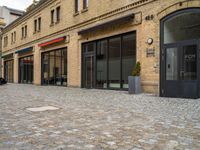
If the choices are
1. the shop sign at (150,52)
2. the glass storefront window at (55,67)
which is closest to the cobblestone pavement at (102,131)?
the shop sign at (150,52)

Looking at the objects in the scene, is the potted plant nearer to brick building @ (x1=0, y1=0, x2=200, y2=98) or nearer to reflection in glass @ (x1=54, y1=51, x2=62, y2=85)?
brick building @ (x1=0, y1=0, x2=200, y2=98)

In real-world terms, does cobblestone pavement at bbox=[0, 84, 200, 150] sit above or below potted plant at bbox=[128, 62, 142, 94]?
below

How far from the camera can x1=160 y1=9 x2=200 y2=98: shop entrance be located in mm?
9375

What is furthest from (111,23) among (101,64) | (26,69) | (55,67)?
(26,69)

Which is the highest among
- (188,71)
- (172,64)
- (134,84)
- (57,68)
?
(57,68)

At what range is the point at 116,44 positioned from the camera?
13836 mm

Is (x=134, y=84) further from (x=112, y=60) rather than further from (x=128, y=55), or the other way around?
(x=112, y=60)

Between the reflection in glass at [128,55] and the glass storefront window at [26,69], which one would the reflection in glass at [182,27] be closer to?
the reflection in glass at [128,55]

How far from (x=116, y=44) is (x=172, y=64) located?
449 cm

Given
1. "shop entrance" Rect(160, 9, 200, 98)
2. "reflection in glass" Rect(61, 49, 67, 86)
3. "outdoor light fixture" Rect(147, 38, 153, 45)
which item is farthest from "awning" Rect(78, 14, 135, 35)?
"reflection in glass" Rect(61, 49, 67, 86)

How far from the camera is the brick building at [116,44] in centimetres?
975

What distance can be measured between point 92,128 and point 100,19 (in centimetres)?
1104

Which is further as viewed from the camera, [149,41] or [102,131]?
[149,41]

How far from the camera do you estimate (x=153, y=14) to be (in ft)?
36.4
